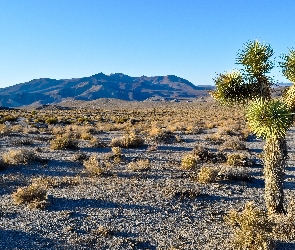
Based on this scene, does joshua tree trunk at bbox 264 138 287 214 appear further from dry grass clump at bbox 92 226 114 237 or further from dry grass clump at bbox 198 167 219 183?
dry grass clump at bbox 92 226 114 237

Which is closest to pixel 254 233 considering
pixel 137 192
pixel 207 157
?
pixel 137 192

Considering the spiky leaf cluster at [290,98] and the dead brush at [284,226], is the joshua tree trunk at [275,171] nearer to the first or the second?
the dead brush at [284,226]

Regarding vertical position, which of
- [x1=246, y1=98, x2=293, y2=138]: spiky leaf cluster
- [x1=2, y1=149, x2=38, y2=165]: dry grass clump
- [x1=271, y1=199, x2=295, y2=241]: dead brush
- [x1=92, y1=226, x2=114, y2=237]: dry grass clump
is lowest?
[x1=92, y1=226, x2=114, y2=237]: dry grass clump

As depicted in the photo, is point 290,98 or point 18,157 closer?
point 290,98

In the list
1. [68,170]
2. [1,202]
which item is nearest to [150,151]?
[68,170]

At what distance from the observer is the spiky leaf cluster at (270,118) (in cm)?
830

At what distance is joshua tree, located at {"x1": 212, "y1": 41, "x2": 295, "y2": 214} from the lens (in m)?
8.40

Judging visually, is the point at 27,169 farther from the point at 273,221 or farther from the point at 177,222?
the point at 273,221

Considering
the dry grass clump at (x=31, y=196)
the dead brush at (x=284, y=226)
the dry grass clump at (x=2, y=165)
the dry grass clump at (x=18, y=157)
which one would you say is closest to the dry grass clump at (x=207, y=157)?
the dry grass clump at (x=18, y=157)

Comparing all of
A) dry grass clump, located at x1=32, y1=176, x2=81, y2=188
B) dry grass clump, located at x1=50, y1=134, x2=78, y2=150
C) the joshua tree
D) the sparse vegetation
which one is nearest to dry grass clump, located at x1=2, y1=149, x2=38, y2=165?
the sparse vegetation

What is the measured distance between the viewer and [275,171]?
8953mm

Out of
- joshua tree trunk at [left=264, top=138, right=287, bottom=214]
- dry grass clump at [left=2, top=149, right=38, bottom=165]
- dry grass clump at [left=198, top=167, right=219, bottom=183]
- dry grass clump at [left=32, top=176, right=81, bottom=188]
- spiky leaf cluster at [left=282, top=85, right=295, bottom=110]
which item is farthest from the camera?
dry grass clump at [left=2, top=149, right=38, bottom=165]

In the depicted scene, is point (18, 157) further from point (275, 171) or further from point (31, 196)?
point (275, 171)

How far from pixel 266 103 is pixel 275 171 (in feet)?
5.77
